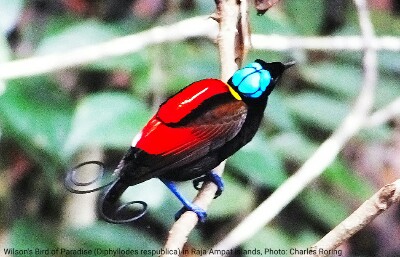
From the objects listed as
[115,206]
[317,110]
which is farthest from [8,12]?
[317,110]

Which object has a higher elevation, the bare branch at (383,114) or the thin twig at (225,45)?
the thin twig at (225,45)

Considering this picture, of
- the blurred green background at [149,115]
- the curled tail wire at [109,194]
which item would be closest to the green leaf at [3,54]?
the blurred green background at [149,115]

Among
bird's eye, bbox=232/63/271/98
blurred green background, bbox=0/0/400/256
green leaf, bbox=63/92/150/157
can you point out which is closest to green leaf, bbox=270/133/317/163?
blurred green background, bbox=0/0/400/256

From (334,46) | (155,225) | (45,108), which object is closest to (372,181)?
(334,46)

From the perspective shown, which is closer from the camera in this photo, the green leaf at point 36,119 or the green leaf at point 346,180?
the green leaf at point 36,119

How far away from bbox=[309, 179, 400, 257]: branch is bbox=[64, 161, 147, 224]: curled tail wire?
146mm

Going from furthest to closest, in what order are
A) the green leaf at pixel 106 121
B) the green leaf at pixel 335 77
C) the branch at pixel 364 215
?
the green leaf at pixel 335 77
the green leaf at pixel 106 121
the branch at pixel 364 215

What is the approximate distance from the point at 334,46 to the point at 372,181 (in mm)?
202

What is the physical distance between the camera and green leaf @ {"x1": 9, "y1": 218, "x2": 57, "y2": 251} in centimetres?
62

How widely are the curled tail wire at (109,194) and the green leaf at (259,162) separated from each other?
14 centimetres

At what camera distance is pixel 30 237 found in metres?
0.64

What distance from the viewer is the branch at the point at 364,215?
1.35ft

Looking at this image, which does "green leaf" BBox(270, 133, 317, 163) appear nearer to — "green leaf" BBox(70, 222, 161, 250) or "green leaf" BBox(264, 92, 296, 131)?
"green leaf" BBox(264, 92, 296, 131)

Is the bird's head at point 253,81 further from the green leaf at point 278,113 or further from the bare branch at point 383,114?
the bare branch at point 383,114
